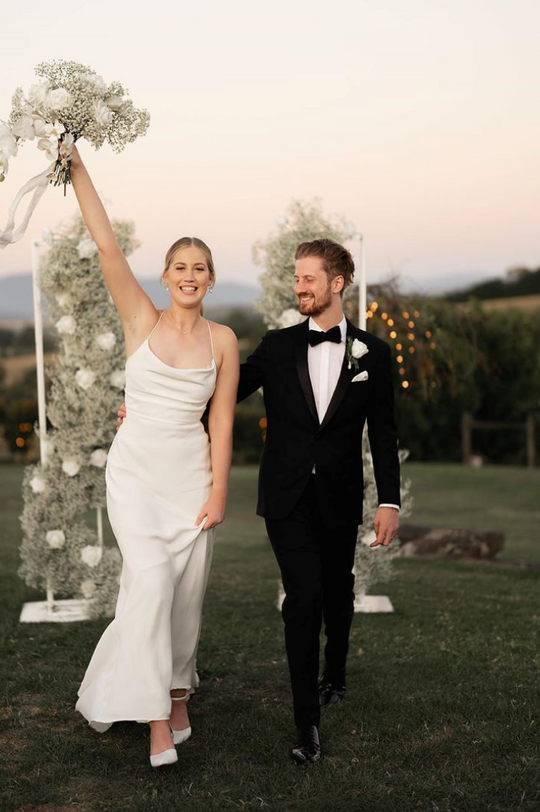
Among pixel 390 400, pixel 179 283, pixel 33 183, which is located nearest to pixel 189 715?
pixel 390 400

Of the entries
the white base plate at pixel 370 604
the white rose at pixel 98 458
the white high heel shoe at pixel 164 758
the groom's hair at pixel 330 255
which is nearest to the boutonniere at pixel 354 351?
the groom's hair at pixel 330 255

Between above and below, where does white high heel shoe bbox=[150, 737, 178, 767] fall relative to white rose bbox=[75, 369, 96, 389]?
below

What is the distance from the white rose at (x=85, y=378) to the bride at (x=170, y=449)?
9.63ft

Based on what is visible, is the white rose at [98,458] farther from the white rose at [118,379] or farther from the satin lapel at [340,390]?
the satin lapel at [340,390]

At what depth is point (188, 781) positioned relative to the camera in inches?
168

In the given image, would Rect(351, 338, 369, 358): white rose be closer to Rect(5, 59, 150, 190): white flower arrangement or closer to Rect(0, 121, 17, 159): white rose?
Rect(5, 59, 150, 190): white flower arrangement

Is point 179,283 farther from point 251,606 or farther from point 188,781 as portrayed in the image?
point 251,606

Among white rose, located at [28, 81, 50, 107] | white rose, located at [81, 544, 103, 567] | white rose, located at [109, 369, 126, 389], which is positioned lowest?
white rose, located at [81, 544, 103, 567]

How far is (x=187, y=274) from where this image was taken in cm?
462

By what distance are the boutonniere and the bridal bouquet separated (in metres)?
1.49

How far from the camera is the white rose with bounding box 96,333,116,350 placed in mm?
7562

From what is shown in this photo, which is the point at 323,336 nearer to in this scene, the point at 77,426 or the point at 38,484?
the point at 77,426

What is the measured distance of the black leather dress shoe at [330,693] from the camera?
17.8ft

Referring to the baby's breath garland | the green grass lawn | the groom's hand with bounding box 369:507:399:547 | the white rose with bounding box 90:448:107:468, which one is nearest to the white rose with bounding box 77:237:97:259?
the baby's breath garland
